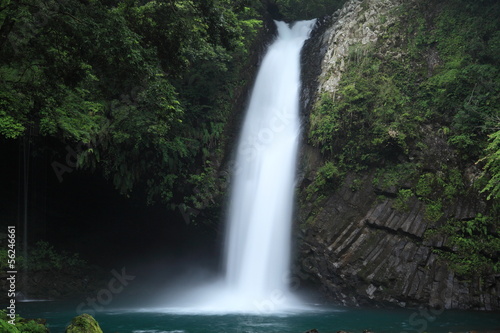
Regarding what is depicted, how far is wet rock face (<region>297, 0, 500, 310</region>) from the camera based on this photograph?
492 inches

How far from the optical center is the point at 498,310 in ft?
38.8

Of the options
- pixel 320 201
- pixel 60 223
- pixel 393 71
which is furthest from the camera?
pixel 60 223

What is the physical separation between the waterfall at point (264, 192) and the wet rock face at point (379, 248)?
35.8 inches

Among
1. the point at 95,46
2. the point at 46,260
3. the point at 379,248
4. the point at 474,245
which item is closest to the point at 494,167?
the point at 474,245

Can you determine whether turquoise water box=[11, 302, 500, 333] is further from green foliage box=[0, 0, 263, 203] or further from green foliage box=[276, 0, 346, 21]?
green foliage box=[276, 0, 346, 21]

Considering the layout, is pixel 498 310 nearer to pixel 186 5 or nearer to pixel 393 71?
pixel 393 71

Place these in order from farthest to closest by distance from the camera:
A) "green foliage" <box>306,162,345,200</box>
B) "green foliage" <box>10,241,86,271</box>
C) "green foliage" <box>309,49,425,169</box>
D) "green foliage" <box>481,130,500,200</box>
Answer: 1. "green foliage" <box>10,241,86,271</box>
2. "green foliage" <box>306,162,345,200</box>
3. "green foliage" <box>309,49,425,169</box>
4. "green foliage" <box>481,130,500,200</box>

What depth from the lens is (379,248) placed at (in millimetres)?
13430

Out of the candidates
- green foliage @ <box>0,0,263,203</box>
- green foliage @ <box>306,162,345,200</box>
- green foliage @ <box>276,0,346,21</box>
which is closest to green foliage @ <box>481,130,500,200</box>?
green foliage @ <box>306,162,345,200</box>

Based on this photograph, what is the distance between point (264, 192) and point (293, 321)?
605 centimetres

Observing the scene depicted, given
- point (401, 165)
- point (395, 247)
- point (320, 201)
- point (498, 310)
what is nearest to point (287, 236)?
point (320, 201)

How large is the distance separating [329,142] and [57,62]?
11.2 meters

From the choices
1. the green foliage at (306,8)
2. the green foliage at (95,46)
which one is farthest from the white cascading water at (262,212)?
the green foliage at (95,46)

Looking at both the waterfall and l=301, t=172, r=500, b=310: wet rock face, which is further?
the waterfall
